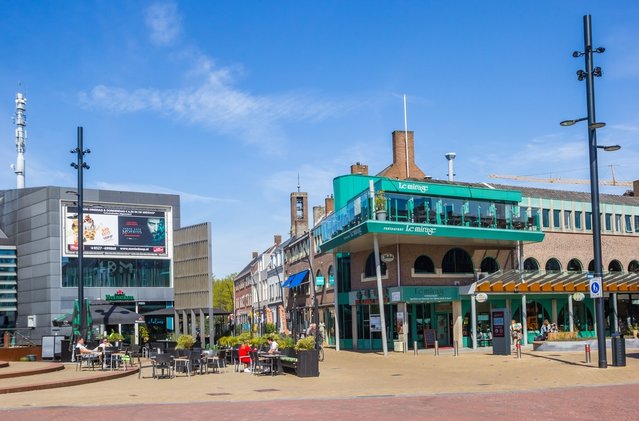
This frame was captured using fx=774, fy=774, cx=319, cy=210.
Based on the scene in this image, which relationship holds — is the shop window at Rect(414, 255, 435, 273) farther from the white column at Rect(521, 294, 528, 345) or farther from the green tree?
the green tree

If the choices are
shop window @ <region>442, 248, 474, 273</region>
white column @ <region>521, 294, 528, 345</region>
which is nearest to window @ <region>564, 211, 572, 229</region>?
white column @ <region>521, 294, 528, 345</region>

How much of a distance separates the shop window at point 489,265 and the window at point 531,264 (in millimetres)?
2230

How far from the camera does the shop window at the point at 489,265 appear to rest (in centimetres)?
4044

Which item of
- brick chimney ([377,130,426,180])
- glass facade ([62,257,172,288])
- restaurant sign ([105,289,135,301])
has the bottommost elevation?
restaurant sign ([105,289,135,301])

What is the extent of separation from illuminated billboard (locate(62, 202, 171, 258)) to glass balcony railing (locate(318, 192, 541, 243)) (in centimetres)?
2509

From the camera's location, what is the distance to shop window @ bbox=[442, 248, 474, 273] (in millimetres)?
39094

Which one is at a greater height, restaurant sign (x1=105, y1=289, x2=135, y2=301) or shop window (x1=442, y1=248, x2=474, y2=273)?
shop window (x1=442, y1=248, x2=474, y2=273)

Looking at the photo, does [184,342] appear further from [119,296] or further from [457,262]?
[119,296]

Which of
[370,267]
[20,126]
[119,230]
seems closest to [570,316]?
[370,267]

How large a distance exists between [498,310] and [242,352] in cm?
1109

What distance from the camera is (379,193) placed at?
116 feet

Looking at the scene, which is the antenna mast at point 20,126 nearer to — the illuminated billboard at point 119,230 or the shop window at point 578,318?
the illuminated billboard at point 119,230

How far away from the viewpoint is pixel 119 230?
60.3 m

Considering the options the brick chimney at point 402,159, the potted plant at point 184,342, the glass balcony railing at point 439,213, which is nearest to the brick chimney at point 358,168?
the brick chimney at point 402,159
